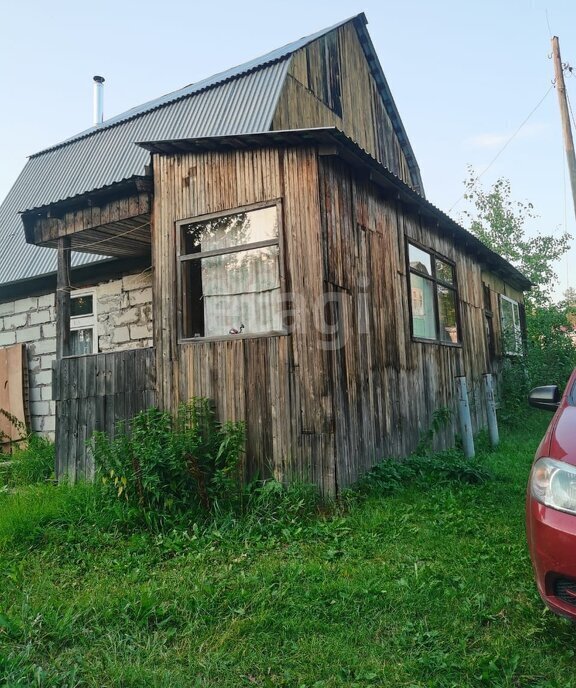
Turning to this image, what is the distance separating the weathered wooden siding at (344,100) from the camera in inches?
396

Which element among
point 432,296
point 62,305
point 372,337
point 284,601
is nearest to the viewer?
point 284,601

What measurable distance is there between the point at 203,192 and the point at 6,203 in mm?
10417

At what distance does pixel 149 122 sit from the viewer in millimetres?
12164

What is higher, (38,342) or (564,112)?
(564,112)

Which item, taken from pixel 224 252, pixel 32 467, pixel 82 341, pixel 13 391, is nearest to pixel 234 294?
pixel 224 252

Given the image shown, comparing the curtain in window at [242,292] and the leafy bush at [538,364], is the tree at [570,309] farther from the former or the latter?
the curtain in window at [242,292]

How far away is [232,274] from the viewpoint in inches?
230

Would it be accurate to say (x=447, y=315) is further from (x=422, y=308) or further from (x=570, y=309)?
(x=570, y=309)

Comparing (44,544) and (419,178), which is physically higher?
(419,178)

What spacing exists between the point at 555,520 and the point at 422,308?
5.62m

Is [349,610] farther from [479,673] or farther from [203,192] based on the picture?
[203,192]

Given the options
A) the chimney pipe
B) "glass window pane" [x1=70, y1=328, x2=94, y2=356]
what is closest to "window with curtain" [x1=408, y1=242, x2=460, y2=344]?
"glass window pane" [x1=70, y1=328, x2=94, y2=356]

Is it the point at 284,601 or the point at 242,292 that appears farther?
the point at 242,292

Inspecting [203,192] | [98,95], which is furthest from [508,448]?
[98,95]
